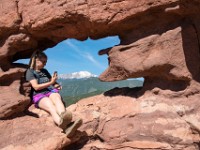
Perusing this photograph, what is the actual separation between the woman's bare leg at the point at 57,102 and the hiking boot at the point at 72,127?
733mm

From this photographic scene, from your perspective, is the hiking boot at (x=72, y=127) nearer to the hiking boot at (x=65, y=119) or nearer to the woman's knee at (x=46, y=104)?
the hiking boot at (x=65, y=119)

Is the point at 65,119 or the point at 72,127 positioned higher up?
the point at 65,119

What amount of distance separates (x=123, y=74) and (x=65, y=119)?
2.45 meters

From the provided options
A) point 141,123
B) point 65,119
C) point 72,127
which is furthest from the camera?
point 141,123

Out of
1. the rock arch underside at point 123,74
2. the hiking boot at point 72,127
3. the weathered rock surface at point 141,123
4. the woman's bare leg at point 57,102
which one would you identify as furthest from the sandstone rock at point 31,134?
the weathered rock surface at point 141,123

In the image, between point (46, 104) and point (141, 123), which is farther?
point (46, 104)

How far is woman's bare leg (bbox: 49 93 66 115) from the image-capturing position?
8.42m

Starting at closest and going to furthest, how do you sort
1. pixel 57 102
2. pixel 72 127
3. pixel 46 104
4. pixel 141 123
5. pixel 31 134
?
pixel 72 127 → pixel 141 123 → pixel 31 134 → pixel 57 102 → pixel 46 104

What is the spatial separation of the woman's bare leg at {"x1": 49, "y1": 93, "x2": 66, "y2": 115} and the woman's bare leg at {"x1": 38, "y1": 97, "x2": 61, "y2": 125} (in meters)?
0.09

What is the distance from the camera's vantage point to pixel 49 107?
8633 millimetres

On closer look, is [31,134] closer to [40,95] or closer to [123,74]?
[40,95]

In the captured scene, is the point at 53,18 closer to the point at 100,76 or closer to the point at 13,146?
the point at 100,76

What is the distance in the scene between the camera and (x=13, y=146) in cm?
791

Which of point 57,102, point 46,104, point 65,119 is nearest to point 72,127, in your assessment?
point 65,119
